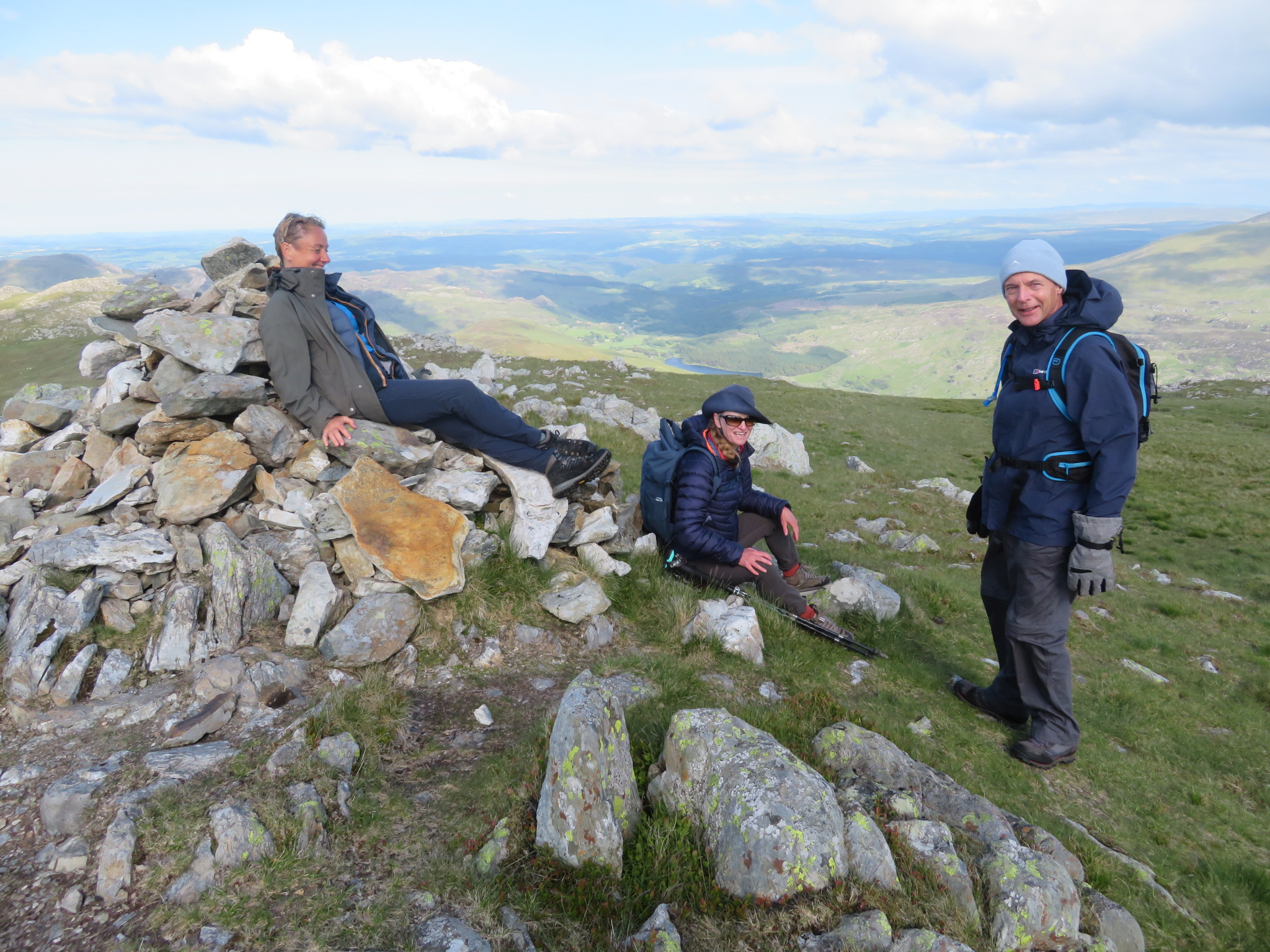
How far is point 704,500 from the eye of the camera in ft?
27.6

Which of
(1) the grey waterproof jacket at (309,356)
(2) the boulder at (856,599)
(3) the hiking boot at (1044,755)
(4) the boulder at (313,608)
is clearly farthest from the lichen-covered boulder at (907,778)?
(1) the grey waterproof jacket at (309,356)

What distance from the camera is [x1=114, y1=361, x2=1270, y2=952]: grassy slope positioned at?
4.04m

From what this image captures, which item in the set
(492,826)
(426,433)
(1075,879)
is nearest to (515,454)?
(426,433)

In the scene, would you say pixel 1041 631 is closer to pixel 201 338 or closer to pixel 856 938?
pixel 856 938

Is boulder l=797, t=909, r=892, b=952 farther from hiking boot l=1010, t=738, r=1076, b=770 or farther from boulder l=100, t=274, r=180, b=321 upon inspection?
boulder l=100, t=274, r=180, b=321

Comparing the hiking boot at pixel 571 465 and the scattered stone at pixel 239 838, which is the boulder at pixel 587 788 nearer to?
the scattered stone at pixel 239 838

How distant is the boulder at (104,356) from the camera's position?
10062 mm

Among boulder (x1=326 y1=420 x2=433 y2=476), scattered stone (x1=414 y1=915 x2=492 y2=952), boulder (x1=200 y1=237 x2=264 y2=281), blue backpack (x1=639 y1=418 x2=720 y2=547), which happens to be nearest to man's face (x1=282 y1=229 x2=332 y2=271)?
boulder (x1=326 y1=420 x2=433 y2=476)

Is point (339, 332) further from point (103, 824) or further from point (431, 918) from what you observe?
A: point (431, 918)

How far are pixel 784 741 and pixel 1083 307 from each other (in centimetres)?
508

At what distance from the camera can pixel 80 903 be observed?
4.07m

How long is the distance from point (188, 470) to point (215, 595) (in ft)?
6.72

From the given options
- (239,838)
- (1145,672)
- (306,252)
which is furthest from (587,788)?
(1145,672)

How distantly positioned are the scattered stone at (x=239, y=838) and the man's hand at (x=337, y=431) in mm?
4536
